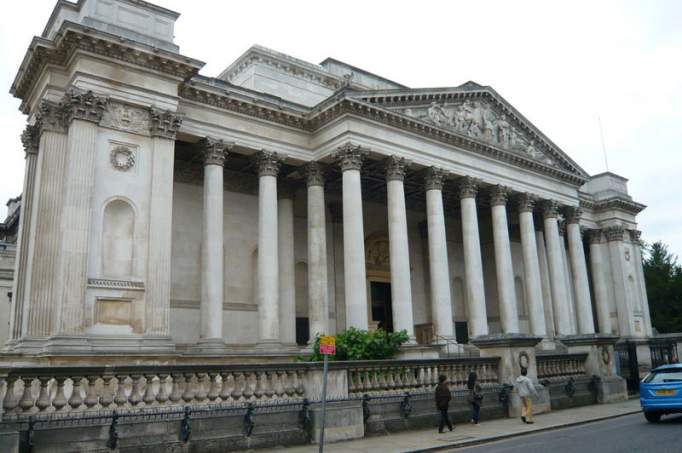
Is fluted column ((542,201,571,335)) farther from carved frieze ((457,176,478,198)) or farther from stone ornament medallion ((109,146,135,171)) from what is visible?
stone ornament medallion ((109,146,135,171))

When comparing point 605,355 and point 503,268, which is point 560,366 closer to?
point 605,355

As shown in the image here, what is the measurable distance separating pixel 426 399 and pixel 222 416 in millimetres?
6205

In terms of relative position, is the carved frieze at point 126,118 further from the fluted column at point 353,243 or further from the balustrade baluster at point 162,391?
the balustrade baluster at point 162,391

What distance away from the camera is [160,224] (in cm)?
2123

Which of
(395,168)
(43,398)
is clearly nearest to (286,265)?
(395,168)

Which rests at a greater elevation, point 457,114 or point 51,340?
point 457,114

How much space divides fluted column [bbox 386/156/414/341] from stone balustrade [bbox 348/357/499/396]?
6.83 m

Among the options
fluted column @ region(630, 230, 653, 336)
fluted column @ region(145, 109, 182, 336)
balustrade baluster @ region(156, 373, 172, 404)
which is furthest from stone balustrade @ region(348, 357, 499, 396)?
fluted column @ region(630, 230, 653, 336)

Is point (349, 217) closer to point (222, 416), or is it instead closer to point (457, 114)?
point (457, 114)

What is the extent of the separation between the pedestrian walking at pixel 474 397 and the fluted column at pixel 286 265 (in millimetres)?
11494

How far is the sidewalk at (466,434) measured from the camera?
42.8 ft

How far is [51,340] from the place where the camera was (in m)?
18.3

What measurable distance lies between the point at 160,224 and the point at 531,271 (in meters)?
21.1

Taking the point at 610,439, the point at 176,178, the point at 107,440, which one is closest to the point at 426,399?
the point at 610,439
